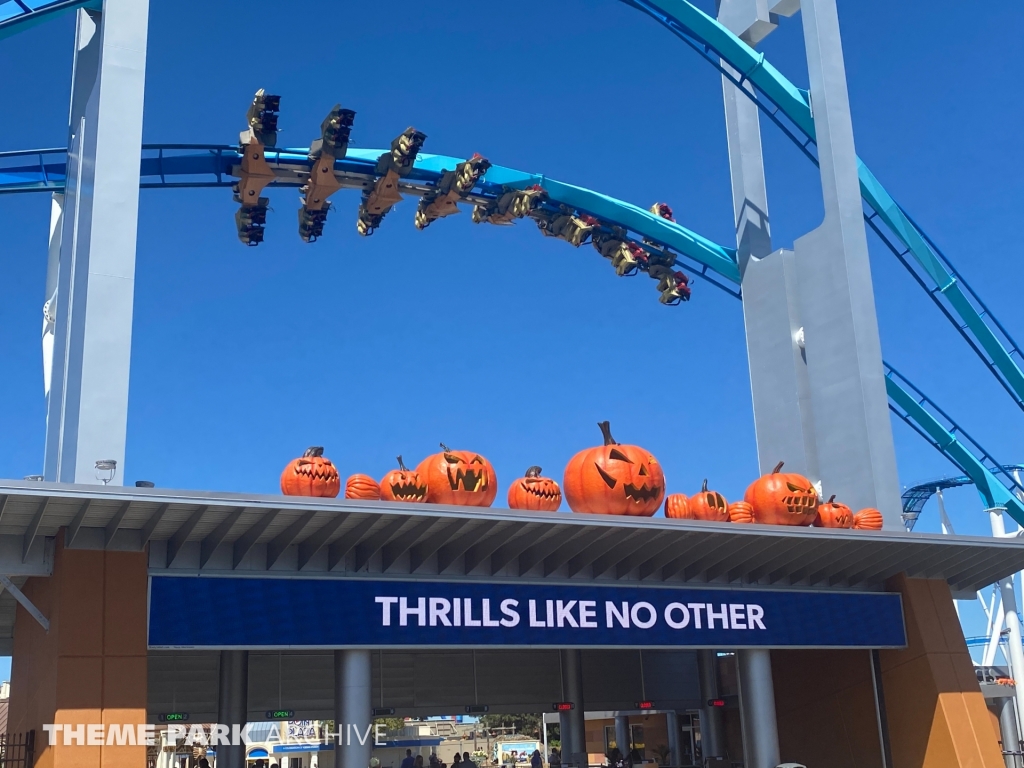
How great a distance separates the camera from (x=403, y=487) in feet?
58.4

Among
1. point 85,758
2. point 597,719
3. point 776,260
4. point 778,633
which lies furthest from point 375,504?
point 597,719

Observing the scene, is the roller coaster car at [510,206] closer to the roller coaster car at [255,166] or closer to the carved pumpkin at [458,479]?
the roller coaster car at [255,166]

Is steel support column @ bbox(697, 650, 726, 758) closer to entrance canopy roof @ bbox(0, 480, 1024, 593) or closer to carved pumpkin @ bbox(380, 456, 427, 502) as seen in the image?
entrance canopy roof @ bbox(0, 480, 1024, 593)

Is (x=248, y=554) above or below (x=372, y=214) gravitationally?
below

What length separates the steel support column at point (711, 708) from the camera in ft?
91.0

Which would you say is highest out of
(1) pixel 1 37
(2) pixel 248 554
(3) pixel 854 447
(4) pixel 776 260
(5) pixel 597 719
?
(1) pixel 1 37

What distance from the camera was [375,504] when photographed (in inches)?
600

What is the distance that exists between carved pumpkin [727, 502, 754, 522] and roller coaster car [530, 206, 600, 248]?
1087 cm

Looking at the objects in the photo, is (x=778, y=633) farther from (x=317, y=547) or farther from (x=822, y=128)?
(x=822, y=128)

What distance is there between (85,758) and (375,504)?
4.90 meters

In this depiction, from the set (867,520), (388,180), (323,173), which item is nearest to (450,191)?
(388,180)

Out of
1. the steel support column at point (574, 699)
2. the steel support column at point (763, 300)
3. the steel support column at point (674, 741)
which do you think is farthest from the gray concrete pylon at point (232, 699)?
the steel support column at point (674, 741)

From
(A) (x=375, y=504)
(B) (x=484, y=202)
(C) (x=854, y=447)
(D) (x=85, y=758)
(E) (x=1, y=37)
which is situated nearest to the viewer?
(D) (x=85, y=758)

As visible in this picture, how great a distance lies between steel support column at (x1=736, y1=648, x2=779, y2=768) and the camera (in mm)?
19234
